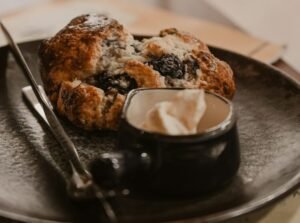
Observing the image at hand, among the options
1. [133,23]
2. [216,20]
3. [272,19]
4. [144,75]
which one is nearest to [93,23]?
[144,75]

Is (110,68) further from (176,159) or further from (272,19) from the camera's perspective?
(272,19)

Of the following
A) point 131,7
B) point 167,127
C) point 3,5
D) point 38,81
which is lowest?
point 3,5

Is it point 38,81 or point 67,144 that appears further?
point 38,81

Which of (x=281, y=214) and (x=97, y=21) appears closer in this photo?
(x=281, y=214)

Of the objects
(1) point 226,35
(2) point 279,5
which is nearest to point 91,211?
(1) point 226,35

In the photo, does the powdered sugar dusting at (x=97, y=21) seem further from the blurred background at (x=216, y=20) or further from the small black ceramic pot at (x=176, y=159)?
the blurred background at (x=216, y=20)

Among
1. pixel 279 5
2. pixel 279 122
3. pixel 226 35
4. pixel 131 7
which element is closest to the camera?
pixel 279 122

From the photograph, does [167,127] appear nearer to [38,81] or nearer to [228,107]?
[228,107]
